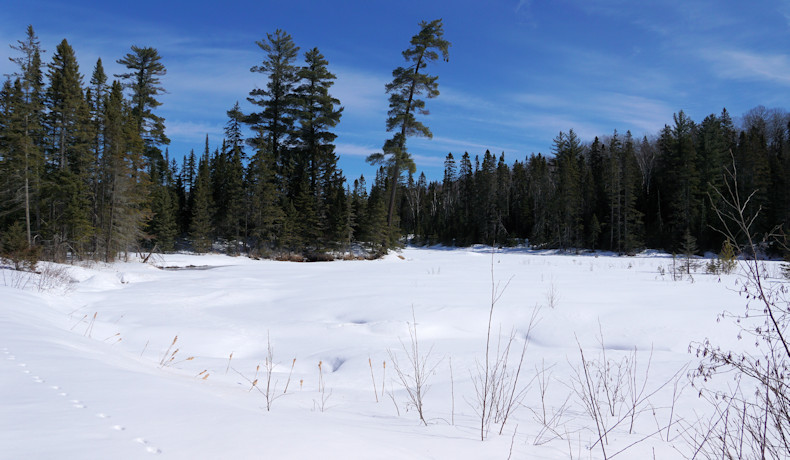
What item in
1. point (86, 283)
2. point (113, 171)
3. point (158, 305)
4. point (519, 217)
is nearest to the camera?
point (158, 305)

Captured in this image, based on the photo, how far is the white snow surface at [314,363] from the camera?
1740mm

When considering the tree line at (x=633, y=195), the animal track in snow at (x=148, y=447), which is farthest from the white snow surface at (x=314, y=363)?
the tree line at (x=633, y=195)

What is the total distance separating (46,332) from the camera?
168 inches

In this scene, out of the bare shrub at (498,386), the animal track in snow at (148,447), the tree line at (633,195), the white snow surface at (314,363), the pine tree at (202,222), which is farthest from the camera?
the tree line at (633,195)

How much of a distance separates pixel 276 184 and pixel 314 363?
25189 mm

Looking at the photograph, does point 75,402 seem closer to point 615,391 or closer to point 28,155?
point 615,391

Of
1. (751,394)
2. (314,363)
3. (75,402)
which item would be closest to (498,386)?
(751,394)

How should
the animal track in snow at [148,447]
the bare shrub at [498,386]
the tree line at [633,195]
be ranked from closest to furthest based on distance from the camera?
the animal track in snow at [148,447] → the bare shrub at [498,386] → the tree line at [633,195]

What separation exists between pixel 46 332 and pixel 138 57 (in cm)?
3362

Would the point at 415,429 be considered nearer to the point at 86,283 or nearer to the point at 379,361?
the point at 379,361

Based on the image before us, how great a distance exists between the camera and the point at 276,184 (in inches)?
1112

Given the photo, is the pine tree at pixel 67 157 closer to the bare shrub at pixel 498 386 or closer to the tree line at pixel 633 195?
the bare shrub at pixel 498 386

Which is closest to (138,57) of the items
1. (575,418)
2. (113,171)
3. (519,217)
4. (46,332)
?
(113,171)

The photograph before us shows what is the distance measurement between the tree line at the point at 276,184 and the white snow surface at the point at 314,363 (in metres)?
7.47
